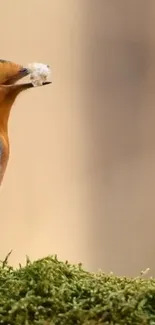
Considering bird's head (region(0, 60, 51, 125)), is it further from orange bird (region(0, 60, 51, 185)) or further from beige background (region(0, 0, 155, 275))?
beige background (region(0, 0, 155, 275))

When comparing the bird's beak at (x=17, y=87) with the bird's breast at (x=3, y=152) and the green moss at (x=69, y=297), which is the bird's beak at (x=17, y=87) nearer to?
the bird's breast at (x=3, y=152)

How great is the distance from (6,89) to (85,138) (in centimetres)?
123

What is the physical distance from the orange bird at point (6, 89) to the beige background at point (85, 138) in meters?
1.01

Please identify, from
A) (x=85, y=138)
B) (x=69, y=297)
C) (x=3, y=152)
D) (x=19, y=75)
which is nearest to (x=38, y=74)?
(x=19, y=75)

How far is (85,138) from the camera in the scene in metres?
2.32

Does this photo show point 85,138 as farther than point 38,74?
Yes

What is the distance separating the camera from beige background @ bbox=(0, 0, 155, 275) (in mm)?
2168

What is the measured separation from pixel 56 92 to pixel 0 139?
115 cm

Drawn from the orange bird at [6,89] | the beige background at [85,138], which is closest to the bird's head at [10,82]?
the orange bird at [6,89]

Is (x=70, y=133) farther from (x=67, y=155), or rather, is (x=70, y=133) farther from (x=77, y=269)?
(x=77, y=269)

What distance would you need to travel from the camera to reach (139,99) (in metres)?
2.39

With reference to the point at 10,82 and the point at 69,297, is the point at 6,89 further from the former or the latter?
the point at 69,297

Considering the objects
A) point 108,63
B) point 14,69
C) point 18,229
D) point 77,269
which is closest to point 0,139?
point 14,69

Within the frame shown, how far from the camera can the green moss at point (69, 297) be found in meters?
0.73
